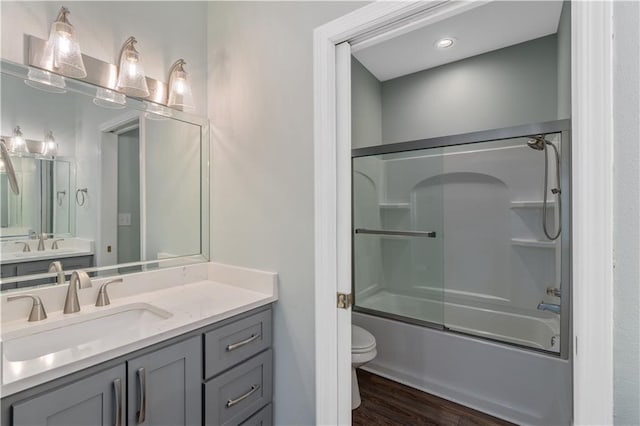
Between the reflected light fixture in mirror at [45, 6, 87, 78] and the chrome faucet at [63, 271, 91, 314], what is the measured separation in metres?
0.82

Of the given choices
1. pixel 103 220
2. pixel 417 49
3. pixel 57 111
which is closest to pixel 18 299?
pixel 103 220

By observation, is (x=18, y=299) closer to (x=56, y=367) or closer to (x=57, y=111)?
(x=56, y=367)

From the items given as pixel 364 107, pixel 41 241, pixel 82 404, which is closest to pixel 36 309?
pixel 41 241

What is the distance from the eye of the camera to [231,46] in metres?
1.60

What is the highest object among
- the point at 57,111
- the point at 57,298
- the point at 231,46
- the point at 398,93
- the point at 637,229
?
the point at 398,93

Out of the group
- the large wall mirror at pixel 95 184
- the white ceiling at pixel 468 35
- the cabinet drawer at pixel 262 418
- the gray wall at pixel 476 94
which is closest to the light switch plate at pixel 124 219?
the large wall mirror at pixel 95 184

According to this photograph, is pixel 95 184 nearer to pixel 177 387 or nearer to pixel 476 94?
pixel 177 387

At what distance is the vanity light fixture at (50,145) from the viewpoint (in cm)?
117

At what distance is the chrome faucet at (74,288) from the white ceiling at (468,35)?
213 centimetres

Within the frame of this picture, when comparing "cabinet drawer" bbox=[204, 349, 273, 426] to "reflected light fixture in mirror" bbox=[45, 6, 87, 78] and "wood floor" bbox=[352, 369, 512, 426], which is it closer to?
"wood floor" bbox=[352, 369, 512, 426]

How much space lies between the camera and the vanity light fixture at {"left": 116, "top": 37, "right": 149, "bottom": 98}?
133cm

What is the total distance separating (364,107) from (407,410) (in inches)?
93.5

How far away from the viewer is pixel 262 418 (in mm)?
1361

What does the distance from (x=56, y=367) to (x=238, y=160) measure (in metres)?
1.08
